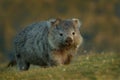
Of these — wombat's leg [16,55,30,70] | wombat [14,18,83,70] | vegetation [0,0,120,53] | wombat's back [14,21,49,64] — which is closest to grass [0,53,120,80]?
wombat [14,18,83,70]

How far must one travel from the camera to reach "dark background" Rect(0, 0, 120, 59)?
10262 cm

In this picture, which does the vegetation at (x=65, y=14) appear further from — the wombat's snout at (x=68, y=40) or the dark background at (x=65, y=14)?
the wombat's snout at (x=68, y=40)

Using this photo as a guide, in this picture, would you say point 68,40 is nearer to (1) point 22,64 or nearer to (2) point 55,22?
(2) point 55,22

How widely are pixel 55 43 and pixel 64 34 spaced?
0.52 metres

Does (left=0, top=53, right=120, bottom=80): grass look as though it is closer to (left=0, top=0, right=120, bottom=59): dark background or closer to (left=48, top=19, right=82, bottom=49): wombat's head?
(left=48, top=19, right=82, bottom=49): wombat's head

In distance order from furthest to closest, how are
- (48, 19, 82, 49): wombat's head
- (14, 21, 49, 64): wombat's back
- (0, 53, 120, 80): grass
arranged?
(14, 21, 49, 64): wombat's back → (48, 19, 82, 49): wombat's head → (0, 53, 120, 80): grass

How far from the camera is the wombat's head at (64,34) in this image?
2384 cm

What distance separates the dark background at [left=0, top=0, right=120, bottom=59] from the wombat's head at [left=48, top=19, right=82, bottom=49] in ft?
234

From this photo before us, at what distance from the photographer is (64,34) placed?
2389 centimetres

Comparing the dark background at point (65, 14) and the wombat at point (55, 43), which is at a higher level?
the wombat at point (55, 43)

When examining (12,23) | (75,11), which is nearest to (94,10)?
(75,11)

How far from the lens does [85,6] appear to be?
396 ft

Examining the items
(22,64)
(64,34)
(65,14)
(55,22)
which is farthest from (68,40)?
(65,14)

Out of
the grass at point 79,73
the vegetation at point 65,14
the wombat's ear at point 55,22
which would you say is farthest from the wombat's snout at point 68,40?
the vegetation at point 65,14
